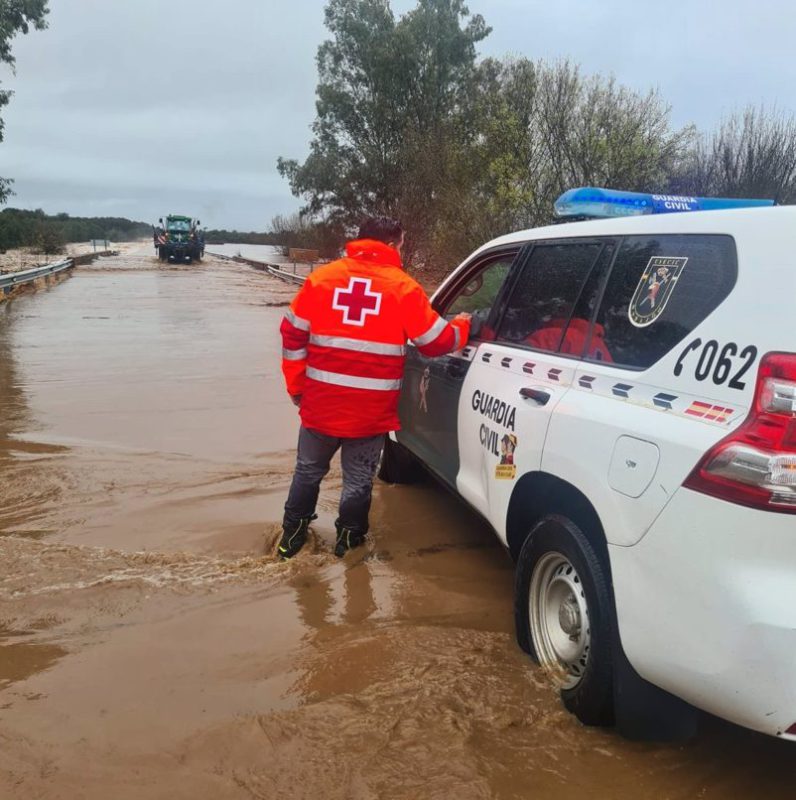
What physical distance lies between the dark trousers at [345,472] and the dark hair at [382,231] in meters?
1.05

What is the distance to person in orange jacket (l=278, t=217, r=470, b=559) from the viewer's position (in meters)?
3.67

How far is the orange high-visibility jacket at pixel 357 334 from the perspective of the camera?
366 centimetres

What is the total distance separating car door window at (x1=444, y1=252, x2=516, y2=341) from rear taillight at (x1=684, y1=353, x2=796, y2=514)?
6.05 feet

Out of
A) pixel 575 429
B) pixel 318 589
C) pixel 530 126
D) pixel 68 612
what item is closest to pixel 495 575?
pixel 318 589

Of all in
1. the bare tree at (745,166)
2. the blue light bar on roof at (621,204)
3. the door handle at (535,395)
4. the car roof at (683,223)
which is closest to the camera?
the car roof at (683,223)

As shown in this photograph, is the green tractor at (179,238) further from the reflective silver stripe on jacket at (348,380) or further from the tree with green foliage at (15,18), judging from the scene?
the reflective silver stripe on jacket at (348,380)

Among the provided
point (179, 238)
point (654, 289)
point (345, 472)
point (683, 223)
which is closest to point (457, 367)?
point (345, 472)

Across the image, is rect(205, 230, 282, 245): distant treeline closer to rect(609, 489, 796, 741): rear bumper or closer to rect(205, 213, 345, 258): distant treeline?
rect(205, 213, 345, 258): distant treeline

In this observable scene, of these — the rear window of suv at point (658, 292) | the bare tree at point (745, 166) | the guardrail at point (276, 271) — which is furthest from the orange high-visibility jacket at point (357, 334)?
the guardrail at point (276, 271)

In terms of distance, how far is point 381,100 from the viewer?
34.4 m

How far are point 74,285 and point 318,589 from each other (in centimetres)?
2541

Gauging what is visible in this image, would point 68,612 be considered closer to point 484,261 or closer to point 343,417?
point 343,417

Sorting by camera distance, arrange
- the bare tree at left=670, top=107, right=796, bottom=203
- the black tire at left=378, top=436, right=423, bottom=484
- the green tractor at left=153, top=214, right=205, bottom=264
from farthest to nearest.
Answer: the green tractor at left=153, top=214, right=205, bottom=264, the bare tree at left=670, top=107, right=796, bottom=203, the black tire at left=378, top=436, right=423, bottom=484

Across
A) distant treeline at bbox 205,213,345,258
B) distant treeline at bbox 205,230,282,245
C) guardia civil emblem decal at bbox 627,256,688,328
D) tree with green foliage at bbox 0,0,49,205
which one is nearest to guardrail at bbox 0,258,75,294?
tree with green foliage at bbox 0,0,49,205
